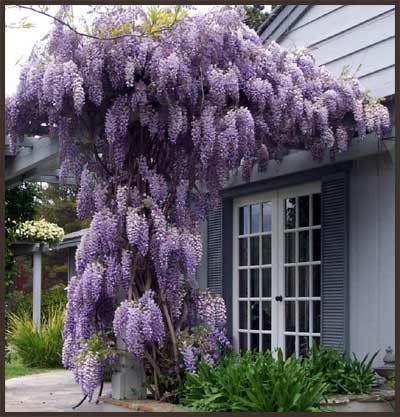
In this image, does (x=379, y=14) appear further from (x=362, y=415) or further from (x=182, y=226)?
(x=362, y=415)

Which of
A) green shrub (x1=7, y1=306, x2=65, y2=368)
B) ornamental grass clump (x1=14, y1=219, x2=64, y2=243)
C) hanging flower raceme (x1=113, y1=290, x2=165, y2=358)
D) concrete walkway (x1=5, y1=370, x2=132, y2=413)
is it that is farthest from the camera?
ornamental grass clump (x1=14, y1=219, x2=64, y2=243)

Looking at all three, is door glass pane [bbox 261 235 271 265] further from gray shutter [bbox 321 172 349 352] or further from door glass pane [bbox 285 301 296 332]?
gray shutter [bbox 321 172 349 352]

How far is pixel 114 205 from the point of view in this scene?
19.6 ft

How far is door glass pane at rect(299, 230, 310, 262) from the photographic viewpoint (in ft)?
23.9

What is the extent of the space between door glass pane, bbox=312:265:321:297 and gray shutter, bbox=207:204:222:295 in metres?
1.36

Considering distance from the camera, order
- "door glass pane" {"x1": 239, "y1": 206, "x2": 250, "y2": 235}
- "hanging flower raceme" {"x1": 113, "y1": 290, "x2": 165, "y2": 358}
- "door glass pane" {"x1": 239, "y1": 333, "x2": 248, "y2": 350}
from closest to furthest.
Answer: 1. "hanging flower raceme" {"x1": 113, "y1": 290, "x2": 165, "y2": 358}
2. "door glass pane" {"x1": 239, "y1": 333, "x2": 248, "y2": 350}
3. "door glass pane" {"x1": 239, "y1": 206, "x2": 250, "y2": 235}

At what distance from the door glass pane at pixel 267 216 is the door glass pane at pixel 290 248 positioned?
11.8 inches

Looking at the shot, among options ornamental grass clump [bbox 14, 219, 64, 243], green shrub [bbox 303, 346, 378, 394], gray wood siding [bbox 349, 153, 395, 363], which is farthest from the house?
ornamental grass clump [bbox 14, 219, 64, 243]

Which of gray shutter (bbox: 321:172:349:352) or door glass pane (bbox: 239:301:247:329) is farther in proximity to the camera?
door glass pane (bbox: 239:301:247:329)

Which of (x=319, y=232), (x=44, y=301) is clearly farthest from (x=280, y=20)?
(x=44, y=301)

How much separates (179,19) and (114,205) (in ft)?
4.70

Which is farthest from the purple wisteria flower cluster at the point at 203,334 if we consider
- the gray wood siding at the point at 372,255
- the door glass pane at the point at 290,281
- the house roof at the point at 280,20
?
the house roof at the point at 280,20

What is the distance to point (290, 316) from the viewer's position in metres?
7.38

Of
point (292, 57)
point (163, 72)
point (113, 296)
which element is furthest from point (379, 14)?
point (113, 296)
